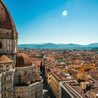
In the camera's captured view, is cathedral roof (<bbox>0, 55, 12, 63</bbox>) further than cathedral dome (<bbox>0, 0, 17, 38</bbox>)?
No

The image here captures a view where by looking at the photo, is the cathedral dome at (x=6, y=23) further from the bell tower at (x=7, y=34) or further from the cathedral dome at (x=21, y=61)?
the cathedral dome at (x=21, y=61)

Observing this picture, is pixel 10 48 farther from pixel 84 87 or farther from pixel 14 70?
pixel 84 87

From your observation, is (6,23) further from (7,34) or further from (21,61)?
(21,61)

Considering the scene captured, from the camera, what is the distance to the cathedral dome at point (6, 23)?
1207 inches

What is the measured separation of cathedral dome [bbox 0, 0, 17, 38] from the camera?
3066 cm

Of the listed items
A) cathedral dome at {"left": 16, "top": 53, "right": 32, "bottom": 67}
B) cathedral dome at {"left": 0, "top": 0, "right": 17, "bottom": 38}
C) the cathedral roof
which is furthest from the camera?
cathedral dome at {"left": 16, "top": 53, "right": 32, "bottom": 67}

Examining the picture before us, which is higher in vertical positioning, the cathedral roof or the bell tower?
the bell tower

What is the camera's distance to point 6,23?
31328 millimetres

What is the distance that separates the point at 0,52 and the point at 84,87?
2098 centimetres

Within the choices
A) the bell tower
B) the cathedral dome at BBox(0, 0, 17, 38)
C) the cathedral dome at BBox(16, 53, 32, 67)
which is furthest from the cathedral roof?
the cathedral dome at BBox(16, 53, 32, 67)

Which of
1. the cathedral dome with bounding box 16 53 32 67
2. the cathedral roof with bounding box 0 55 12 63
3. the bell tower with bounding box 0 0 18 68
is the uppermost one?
the bell tower with bounding box 0 0 18 68

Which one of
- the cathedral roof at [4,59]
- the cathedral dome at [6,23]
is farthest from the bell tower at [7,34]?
the cathedral roof at [4,59]

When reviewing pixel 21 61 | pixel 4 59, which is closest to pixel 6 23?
pixel 4 59

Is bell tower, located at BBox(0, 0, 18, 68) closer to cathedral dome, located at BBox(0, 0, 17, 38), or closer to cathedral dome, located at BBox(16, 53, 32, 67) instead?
cathedral dome, located at BBox(0, 0, 17, 38)
